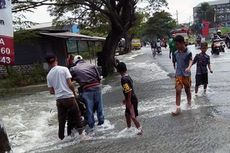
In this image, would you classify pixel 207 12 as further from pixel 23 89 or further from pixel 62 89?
pixel 62 89

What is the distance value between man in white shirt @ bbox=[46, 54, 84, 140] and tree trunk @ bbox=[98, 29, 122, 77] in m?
17.4

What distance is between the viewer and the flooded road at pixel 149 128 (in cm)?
802

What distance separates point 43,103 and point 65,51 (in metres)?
15.3

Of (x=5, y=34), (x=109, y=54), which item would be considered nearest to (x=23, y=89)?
(x=109, y=54)

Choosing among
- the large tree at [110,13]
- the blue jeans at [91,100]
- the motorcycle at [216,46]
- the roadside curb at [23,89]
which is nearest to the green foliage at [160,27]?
the motorcycle at [216,46]

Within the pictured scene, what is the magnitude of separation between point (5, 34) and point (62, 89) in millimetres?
1873

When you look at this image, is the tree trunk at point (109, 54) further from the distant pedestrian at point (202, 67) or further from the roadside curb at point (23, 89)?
the distant pedestrian at point (202, 67)

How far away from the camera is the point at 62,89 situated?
911 cm

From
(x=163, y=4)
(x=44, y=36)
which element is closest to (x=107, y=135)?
(x=44, y=36)

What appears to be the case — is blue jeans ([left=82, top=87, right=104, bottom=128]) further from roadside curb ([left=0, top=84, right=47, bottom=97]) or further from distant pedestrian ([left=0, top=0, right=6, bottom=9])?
roadside curb ([left=0, top=84, right=47, bottom=97])

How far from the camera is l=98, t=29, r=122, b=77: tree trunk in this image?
2708 cm

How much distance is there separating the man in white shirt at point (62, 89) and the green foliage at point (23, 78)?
1635cm

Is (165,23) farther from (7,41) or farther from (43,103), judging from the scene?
(7,41)

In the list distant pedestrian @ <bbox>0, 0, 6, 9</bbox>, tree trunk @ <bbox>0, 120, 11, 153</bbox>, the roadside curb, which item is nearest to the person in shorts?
tree trunk @ <bbox>0, 120, 11, 153</bbox>
